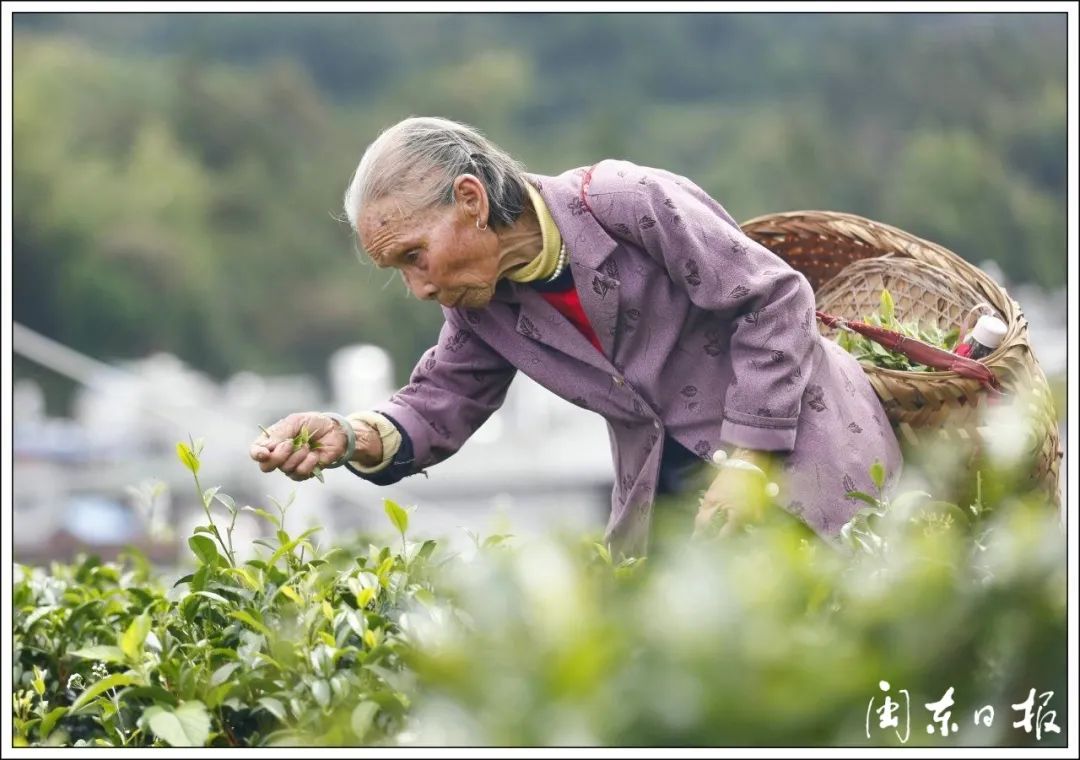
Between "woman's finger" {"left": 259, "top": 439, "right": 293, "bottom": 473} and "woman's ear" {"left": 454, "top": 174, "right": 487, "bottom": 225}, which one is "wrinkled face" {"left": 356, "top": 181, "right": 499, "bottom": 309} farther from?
"woman's finger" {"left": 259, "top": 439, "right": 293, "bottom": 473}

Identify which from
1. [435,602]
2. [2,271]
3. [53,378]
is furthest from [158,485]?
[53,378]

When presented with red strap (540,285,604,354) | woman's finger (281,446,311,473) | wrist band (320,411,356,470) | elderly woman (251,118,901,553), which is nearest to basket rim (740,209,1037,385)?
elderly woman (251,118,901,553)

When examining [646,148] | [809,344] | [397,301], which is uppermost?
[646,148]

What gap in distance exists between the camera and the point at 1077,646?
1.09m

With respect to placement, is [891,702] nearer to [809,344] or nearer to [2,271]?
[809,344]

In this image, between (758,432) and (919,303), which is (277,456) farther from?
(919,303)

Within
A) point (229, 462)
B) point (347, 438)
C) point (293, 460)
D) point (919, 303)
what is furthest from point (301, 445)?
point (229, 462)

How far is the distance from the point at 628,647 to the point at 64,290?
31723 mm

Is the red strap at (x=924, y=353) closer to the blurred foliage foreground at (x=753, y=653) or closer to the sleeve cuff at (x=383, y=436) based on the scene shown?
the sleeve cuff at (x=383, y=436)

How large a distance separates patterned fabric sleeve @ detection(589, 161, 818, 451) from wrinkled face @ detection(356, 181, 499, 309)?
0.26 m

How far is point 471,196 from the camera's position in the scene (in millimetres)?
2473

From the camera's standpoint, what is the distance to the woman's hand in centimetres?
238

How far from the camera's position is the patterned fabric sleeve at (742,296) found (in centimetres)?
247

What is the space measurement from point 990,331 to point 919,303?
401 millimetres
